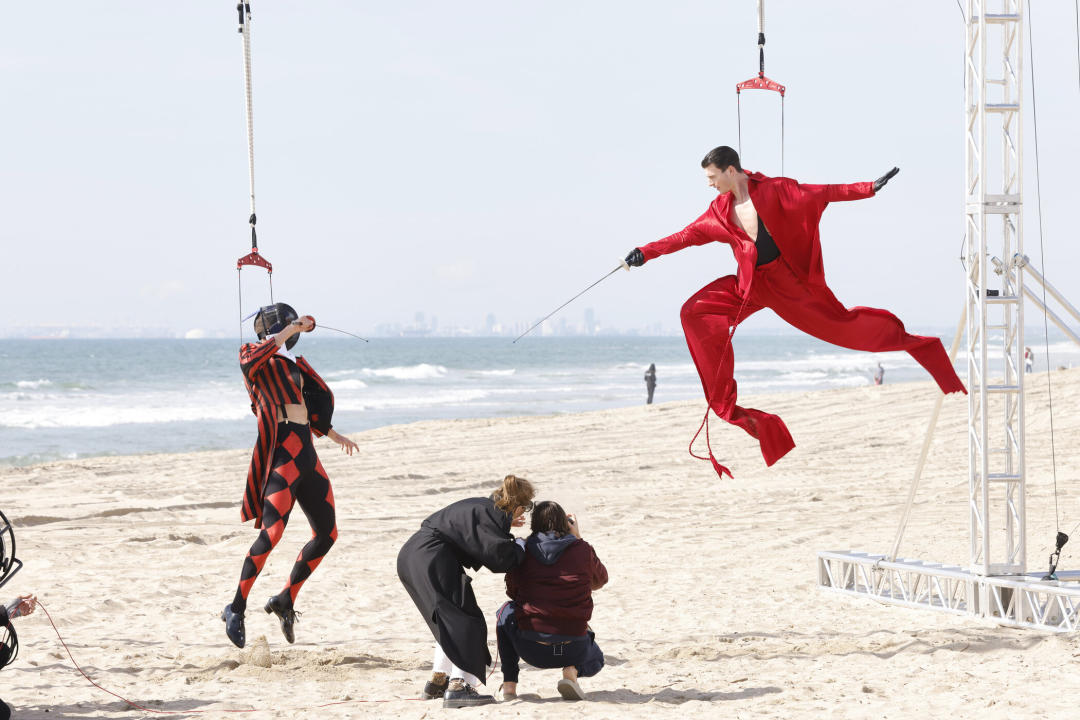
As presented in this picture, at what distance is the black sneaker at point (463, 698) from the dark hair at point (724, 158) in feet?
8.60

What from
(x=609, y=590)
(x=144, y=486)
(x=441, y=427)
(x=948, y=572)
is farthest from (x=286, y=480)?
(x=441, y=427)

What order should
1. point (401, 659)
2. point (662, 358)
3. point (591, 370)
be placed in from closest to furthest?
point (401, 659)
point (591, 370)
point (662, 358)

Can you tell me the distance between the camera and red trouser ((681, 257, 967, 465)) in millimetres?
4965

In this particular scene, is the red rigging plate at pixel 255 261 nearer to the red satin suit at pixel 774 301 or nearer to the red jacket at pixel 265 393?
the red jacket at pixel 265 393

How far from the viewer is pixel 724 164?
4984 mm

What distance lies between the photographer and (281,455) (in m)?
5.23

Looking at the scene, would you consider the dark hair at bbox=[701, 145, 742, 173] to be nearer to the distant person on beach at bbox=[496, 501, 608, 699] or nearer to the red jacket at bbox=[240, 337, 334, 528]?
the distant person on beach at bbox=[496, 501, 608, 699]

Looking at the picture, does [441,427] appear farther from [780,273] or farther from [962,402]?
[780,273]

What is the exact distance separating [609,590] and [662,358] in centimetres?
6119

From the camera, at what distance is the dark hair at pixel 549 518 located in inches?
183

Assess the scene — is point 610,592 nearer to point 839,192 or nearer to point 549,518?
A: point 549,518

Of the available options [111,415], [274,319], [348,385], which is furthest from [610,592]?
[348,385]

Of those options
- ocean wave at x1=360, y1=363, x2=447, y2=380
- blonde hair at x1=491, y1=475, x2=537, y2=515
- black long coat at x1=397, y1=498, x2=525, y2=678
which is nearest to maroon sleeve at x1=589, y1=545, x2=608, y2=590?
black long coat at x1=397, y1=498, x2=525, y2=678

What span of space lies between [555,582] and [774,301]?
1.65 m
